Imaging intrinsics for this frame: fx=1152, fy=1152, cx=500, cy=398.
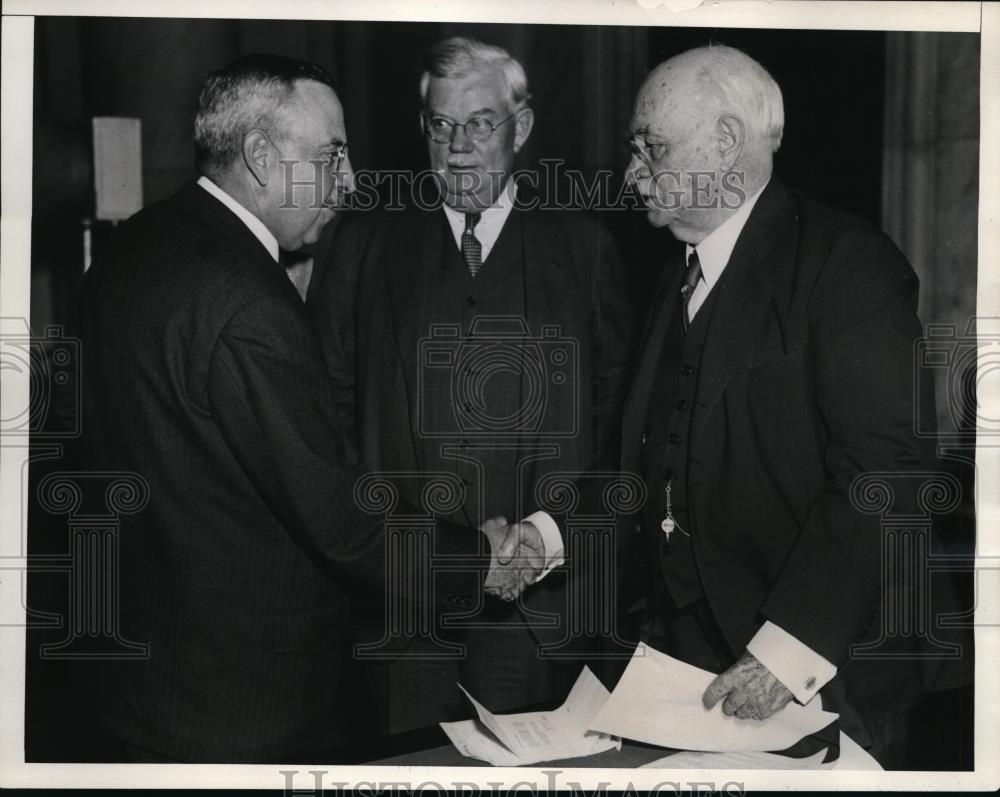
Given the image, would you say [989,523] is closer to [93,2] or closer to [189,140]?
[189,140]

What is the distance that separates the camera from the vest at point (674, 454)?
9.23 feet

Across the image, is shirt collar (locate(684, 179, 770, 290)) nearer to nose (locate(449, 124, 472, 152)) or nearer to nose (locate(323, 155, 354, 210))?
nose (locate(449, 124, 472, 152))

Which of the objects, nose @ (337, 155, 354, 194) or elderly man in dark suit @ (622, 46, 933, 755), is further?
nose @ (337, 155, 354, 194)

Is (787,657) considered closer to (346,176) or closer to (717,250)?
(717,250)

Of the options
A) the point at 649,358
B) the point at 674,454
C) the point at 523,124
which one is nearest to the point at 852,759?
the point at 674,454

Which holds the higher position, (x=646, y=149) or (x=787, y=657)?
(x=646, y=149)

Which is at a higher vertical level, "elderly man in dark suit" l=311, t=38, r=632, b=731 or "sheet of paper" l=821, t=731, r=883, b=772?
"elderly man in dark suit" l=311, t=38, r=632, b=731

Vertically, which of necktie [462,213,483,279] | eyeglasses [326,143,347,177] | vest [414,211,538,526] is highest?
eyeglasses [326,143,347,177]

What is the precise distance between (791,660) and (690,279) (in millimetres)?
967

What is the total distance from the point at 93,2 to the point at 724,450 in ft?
6.36

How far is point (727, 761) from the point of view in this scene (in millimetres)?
2885

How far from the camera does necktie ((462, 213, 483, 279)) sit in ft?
9.57

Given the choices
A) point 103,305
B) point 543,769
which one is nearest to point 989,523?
point 543,769

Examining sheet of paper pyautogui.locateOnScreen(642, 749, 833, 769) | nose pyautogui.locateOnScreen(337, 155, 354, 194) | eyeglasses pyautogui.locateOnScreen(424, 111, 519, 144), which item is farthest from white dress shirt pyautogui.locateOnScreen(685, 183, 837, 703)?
nose pyautogui.locateOnScreen(337, 155, 354, 194)
